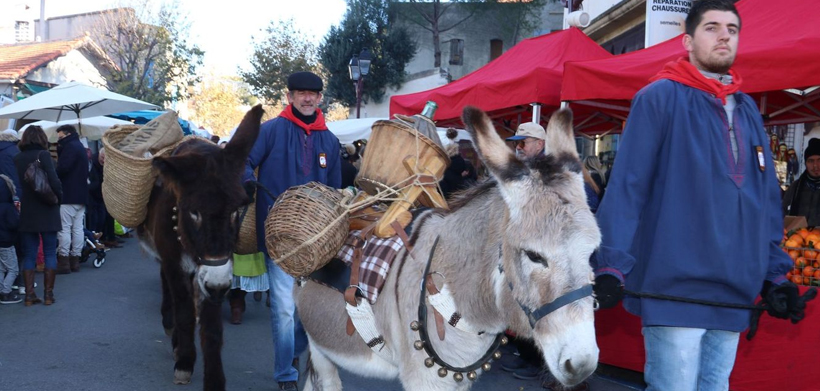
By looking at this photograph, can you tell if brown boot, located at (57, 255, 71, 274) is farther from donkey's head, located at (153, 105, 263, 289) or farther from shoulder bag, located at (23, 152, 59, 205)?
donkey's head, located at (153, 105, 263, 289)

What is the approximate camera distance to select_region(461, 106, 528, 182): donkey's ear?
2.23 meters

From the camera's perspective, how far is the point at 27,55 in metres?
26.8

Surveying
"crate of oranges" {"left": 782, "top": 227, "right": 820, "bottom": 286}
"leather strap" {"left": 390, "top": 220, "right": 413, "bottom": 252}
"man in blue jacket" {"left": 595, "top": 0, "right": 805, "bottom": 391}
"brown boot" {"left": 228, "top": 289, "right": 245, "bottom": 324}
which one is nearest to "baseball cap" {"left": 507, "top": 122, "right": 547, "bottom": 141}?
"crate of oranges" {"left": 782, "top": 227, "right": 820, "bottom": 286}

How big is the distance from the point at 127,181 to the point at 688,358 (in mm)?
4161

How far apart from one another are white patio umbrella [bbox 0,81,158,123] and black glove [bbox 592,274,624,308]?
34.2ft

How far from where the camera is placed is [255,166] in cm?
467

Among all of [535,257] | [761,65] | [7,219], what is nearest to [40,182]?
[7,219]

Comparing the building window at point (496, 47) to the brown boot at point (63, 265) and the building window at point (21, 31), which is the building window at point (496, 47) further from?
the building window at point (21, 31)

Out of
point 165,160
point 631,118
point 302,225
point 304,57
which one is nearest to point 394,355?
point 302,225

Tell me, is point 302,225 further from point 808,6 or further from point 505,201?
point 808,6

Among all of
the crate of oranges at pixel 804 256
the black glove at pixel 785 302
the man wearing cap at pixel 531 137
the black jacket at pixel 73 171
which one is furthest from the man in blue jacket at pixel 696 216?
the black jacket at pixel 73 171

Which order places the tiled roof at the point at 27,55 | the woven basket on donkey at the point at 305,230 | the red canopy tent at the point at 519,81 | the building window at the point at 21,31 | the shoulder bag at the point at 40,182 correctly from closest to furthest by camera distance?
1. the woven basket on donkey at the point at 305,230
2. the red canopy tent at the point at 519,81
3. the shoulder bag at the point at 40,182
4. the tiled roof at the point at 27,55
5. the building window at the point at 21,31

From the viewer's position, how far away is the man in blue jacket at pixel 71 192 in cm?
964

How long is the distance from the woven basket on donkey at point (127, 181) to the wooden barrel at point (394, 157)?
2136mm
